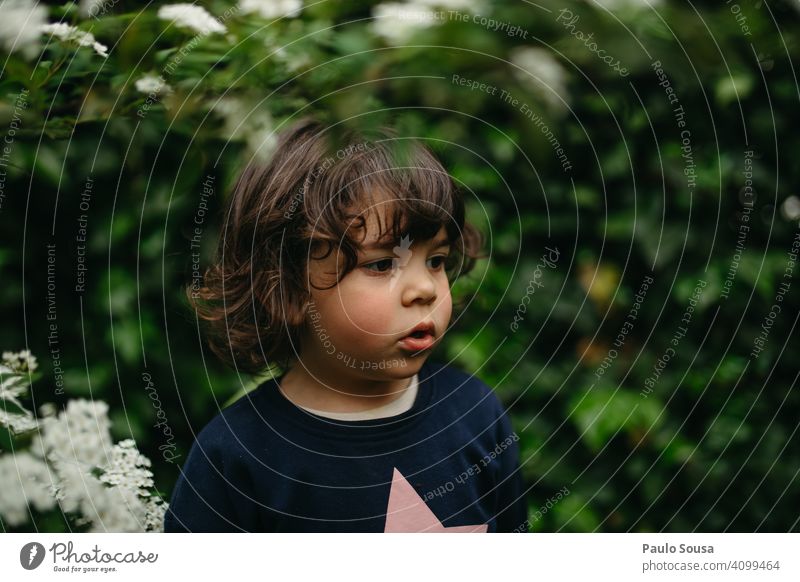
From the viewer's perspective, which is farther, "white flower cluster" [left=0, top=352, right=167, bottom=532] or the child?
"white flower cluster" [left=0, top=352, right=167, bottom=532]

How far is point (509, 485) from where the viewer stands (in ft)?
2.98

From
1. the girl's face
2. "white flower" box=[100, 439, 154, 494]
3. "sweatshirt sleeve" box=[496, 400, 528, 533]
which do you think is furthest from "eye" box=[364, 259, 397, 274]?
"white flower" box=[100, 439, 154, 494]

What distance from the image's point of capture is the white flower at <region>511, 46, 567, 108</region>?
895 millimetres

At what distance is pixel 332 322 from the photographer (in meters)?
0.82

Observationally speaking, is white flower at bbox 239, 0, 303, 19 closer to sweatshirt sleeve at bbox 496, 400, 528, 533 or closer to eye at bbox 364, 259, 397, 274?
eye at bbox 364, 259, 397, 274

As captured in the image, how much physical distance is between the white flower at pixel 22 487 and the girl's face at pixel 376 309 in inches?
15.0

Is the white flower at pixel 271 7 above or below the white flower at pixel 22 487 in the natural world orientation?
above

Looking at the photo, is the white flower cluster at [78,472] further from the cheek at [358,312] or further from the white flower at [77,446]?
the cheek at [358,312]

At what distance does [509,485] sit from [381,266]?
0.31 metres

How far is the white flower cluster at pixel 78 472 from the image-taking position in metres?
0.92

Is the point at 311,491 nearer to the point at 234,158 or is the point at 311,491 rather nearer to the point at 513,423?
the point at 513,423

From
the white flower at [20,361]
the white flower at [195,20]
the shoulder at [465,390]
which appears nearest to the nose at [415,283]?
the shoulder at [465,390]

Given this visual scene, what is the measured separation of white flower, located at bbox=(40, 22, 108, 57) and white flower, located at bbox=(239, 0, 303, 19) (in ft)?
0.56
